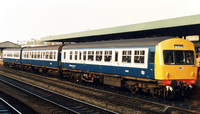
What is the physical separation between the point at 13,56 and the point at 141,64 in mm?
27710

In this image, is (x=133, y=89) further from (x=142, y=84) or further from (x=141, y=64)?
(x=141, y=64)

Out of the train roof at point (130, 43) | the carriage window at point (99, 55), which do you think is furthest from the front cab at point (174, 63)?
the carriage window at point (99, 55)

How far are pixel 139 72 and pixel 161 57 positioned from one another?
72.8 inches

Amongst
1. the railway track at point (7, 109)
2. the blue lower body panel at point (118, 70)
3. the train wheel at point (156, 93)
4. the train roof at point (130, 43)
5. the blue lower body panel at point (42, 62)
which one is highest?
the train roof at point (130, 43)

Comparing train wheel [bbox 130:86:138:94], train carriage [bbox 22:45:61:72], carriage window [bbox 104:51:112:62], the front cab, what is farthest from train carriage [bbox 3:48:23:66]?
the front cab

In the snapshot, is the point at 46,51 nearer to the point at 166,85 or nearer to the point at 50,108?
the point at 50,108

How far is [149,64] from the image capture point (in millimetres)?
12797

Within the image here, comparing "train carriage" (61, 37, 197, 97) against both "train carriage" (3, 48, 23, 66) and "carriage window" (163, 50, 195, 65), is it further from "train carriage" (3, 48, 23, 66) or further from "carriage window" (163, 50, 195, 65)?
"train carriage" (3, 48, 23, 66)

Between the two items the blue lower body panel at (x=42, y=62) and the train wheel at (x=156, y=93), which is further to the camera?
the blue lower body panel at (x=42, y=62)

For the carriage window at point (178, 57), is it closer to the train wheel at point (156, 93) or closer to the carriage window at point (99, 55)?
the train wheel at point (156, 93)

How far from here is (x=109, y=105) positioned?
11773mm

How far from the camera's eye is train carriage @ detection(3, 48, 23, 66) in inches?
1303

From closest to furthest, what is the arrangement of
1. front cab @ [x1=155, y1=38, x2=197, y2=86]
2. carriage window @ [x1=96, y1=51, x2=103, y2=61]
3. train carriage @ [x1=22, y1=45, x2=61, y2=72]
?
front cab @ [x1=155, y1=38, x2=197, y2=86] → carriage window @ [x1=96, y1=51, x2=103, y2=61] → train carriage @ [x1=22, y1=45, x2=61, y2=72]

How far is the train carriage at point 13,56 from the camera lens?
1303 inches
